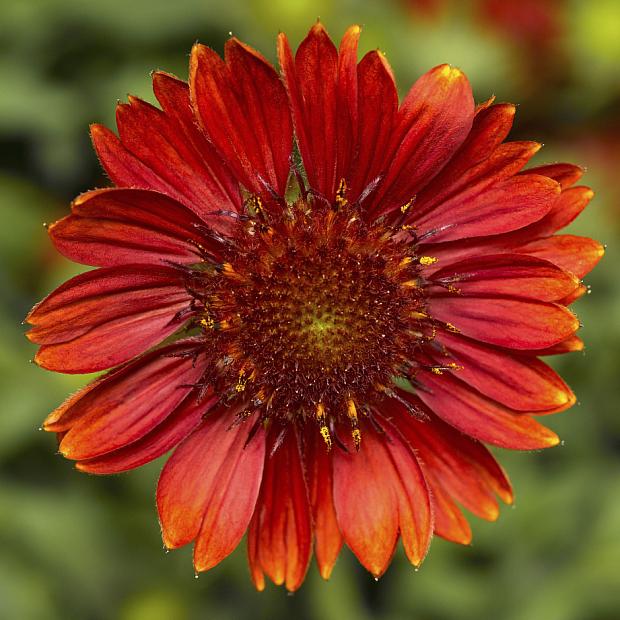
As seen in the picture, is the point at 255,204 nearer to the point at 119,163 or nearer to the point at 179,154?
the point at 179,154

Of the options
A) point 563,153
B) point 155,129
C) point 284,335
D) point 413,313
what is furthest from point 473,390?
point 563,153

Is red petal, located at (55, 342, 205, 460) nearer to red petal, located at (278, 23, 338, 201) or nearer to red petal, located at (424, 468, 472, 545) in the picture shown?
red petal, located at (278, 23, 338, 201)

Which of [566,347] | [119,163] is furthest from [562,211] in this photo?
[119,163]

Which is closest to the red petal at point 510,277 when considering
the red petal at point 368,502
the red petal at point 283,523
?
the red petal at point 368,502

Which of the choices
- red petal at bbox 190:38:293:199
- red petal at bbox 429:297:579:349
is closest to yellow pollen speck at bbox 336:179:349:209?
red petal at bbox 190:38:293:199

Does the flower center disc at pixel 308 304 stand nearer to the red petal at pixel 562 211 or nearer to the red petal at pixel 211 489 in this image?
the red petal at pixel 211 489

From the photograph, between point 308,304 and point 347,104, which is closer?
point 347,104
